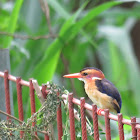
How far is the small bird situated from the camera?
1608mm

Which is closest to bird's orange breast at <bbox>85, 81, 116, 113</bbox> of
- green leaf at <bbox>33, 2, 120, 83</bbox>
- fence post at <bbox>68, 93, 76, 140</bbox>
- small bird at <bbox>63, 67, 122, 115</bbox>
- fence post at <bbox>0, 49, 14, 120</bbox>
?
small bird at <bbox>63, 67, 122, 115</bbox>

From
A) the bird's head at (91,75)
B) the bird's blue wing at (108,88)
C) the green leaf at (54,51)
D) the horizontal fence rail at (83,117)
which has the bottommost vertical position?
the horizontal fence rail at (83,117)

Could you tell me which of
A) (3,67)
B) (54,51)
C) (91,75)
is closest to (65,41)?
(54,51)

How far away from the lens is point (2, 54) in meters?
1.93

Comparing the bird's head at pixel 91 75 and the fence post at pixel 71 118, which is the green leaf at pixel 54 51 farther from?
the fence post at pixel 71 118

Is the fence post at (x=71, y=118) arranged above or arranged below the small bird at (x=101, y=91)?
below

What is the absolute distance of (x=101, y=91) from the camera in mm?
1623

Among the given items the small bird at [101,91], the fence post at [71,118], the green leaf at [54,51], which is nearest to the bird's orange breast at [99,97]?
the small bird at [101,91]

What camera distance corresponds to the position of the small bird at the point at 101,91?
63.3 inches

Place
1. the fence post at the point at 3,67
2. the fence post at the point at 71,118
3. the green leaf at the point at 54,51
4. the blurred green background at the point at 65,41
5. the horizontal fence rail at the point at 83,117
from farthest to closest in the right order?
1. the blurred green background at the point at 65,41
2. the green leaf at the point at 54,51
3. the fence post at the point at 3,67
4. the fence post at the point at 71,118
5. the horizontal fence rail at the point at 83,117

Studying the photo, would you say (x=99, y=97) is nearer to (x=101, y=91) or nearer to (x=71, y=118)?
(x=101, y=91)

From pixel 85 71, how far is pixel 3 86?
1.54 feet

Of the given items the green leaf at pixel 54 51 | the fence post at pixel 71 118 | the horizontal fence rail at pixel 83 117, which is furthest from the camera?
the green leaf at pixel 54 51

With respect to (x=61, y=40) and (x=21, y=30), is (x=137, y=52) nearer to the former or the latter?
(x=21, y=30)
